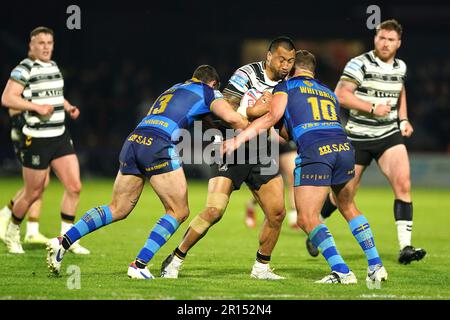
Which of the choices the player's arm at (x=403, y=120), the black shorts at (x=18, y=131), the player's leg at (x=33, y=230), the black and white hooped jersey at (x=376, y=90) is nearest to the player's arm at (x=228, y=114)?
the black and white hooped jersey at (x=376, y=90)

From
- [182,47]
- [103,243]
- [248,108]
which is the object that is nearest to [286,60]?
[248,108]

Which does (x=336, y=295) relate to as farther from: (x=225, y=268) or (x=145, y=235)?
(x=145, y=235)

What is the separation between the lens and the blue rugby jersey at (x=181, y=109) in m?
8.95

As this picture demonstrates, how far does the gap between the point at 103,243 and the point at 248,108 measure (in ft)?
14.1

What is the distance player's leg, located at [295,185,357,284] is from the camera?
28.4ft

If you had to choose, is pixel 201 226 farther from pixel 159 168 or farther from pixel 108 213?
pixel 108 213

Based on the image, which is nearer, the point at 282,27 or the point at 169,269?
the point at 169,269

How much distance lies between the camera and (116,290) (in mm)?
8109

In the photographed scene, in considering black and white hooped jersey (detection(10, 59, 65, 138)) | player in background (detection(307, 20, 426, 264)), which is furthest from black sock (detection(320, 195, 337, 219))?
black and white hooped jersey (detection(10, 59, 65, 138))

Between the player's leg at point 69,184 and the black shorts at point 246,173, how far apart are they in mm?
2681

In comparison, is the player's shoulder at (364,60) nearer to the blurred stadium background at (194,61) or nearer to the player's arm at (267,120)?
the player's arm at (267,120)

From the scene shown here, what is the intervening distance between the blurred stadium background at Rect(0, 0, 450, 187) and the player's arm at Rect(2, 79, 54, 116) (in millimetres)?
13451

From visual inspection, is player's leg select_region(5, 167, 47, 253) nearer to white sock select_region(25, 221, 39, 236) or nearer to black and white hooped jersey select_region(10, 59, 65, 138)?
black and white hooped jersey select_region(10, 59, 65, 138)
